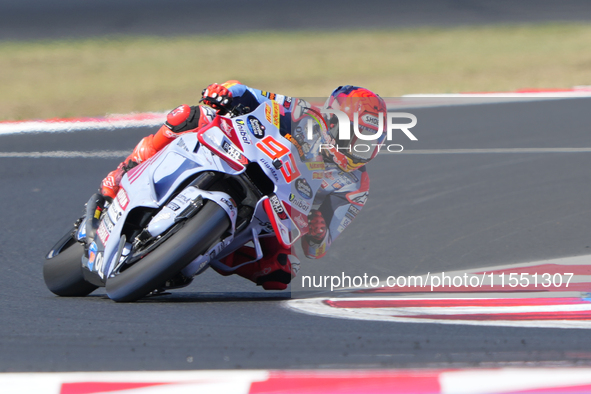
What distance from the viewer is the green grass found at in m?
11.7

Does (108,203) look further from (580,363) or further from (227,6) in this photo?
(227,6)

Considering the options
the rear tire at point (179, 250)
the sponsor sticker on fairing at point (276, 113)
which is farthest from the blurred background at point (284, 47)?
the rear tire at point (179, 250)

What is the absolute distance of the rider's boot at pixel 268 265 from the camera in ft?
13.7

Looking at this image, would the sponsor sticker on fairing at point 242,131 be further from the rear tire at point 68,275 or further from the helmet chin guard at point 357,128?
the rear tire at point 68,275

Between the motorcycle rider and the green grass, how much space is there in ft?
20.7

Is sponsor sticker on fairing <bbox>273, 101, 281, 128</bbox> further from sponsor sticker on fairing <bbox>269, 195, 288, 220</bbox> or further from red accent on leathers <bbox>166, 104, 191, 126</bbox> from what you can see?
red accent on leathers <bbox>166, 104, 191, 126</bbox>

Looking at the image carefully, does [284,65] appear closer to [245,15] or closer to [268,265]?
[245,15]

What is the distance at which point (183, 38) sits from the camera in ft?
49.2

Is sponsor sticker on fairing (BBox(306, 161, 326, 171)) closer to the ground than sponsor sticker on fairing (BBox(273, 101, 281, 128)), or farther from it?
closer to the ground

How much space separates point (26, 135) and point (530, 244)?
575cm

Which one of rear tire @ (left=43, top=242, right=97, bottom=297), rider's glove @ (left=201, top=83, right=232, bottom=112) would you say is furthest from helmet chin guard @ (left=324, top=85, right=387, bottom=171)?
rear tire @ (left=43, top=242, right=97, bottom=297)

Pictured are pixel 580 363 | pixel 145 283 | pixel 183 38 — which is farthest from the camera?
pixel 183 38

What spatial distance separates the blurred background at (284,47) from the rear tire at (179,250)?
25.9 ft

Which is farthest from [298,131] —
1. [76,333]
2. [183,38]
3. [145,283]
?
[183,38]
